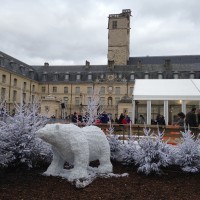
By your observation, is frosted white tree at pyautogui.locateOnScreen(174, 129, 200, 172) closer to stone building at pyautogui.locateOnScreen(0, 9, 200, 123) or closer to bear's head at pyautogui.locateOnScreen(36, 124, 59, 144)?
bear's head at pyautogui.locateOnScreen(36, 124, 59, 144)

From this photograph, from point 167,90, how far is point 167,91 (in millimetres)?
170

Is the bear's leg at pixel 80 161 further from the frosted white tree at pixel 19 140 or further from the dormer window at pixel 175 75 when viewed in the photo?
the dormer window at pixel 175 75

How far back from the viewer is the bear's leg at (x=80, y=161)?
554cm

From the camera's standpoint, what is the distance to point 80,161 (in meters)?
5.58

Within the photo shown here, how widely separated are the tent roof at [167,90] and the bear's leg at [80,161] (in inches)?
433

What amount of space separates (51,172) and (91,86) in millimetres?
53569

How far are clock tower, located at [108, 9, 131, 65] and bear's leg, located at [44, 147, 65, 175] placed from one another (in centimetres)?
6015

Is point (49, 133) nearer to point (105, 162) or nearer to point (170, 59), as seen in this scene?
point (105, 162)

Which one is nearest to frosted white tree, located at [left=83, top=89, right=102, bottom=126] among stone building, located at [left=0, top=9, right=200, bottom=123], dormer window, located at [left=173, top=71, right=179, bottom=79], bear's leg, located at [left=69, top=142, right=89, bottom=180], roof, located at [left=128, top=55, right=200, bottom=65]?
bear's leg, located at [left=69, top=142, right=89, bottom=180]

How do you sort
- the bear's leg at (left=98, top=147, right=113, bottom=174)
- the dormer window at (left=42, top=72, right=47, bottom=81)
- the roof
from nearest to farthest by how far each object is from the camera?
the bear's leg at (left=98, top=147, right=113, bottom=174) < the dormer window at (left=42, top=72, right=47, bottom=81) < the roof

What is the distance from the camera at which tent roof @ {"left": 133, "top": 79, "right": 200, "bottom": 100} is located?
16.4 m

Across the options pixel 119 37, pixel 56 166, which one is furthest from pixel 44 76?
pixel 56 166

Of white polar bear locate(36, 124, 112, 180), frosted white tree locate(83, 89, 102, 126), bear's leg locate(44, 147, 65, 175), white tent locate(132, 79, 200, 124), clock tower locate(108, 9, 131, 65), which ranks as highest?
clock tower locate(108, 9, 131, 65)

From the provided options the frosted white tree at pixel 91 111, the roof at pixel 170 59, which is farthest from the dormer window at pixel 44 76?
the frosted white tree at pixel 91 111
